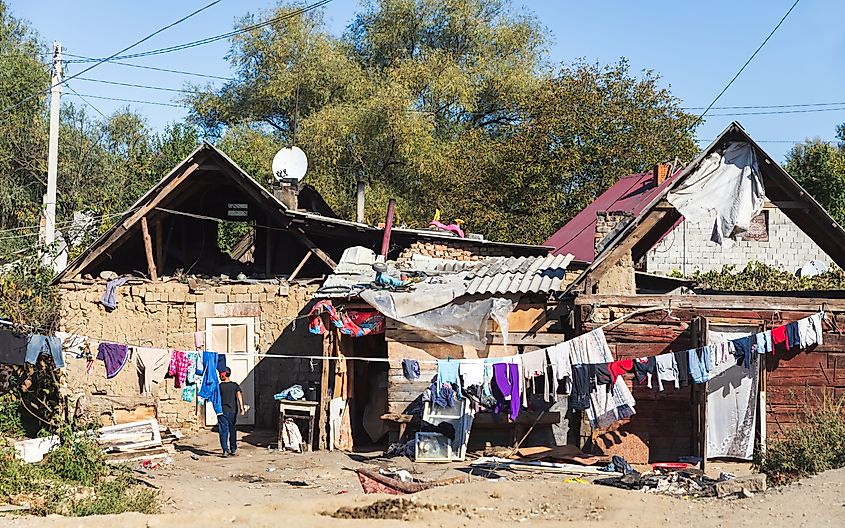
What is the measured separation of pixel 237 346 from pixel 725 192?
27.7ft

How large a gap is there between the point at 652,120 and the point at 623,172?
1.67 m

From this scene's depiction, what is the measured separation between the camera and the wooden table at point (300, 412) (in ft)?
50.7

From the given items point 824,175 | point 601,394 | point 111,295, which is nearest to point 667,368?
point 601,394

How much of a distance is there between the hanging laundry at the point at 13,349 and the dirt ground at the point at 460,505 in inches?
135

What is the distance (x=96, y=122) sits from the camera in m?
36.2

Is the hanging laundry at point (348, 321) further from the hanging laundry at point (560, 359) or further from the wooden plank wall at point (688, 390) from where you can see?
the wooden plank wall at point (688, 390)

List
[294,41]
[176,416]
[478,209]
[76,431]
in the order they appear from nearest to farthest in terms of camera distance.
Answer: [76,431]
[176,416]
[478,209]
[294,41]

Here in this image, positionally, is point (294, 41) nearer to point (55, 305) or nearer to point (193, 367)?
point (55, 305)

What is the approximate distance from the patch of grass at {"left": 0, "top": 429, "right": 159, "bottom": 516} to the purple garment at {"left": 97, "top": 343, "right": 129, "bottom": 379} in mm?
1527

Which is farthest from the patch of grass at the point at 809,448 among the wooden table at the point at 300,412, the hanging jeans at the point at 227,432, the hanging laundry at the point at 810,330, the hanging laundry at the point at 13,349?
the hanging laundry at the point at 13,349

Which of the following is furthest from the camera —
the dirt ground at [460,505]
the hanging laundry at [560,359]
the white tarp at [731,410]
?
the white tarp at [731,410]

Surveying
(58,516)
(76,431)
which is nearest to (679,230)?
(76,431)

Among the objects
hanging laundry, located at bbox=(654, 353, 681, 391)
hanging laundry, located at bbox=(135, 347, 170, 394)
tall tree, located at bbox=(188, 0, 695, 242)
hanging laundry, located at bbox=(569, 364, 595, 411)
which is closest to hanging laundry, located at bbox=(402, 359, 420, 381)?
hanging laundry, located at bbox=(569, 364, 595, 411)

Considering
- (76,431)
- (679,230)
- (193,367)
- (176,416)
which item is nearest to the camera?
(76,431)
